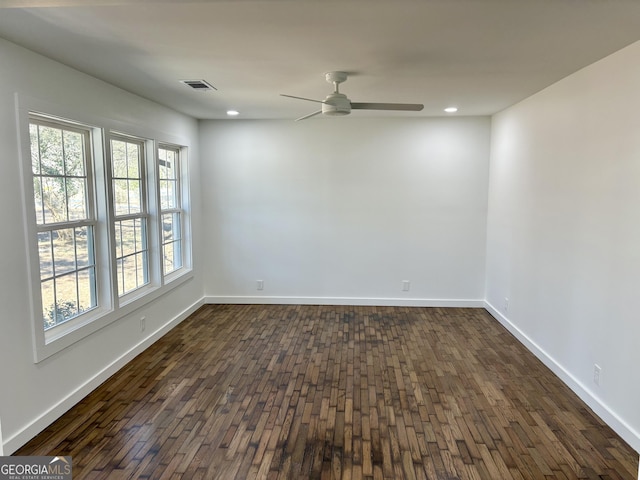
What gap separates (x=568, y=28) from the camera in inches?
88.4

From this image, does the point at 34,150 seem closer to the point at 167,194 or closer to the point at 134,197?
the point at 134,197

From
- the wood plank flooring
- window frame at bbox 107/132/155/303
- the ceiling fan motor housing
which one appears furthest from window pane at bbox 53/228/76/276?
the ceiling fan motor housing

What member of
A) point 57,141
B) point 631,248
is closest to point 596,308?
point 631,248

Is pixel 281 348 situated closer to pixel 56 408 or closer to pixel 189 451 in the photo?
pixel 189 451

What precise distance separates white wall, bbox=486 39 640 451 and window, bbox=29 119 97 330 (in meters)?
4.02

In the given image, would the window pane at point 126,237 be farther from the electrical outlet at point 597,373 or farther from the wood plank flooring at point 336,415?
the electrical outlet at point 597,373

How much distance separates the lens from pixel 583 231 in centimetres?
313

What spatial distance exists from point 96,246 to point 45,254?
53 centimetres

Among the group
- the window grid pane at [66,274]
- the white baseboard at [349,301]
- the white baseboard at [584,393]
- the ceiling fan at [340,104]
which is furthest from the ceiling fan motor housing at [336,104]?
the white baseboard at [349,301]

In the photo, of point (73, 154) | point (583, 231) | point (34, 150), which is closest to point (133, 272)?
point (73, 154)

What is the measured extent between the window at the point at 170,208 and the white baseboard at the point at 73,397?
0.83 metres

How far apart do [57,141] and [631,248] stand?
4.16m

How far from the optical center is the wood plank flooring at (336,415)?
2369 millimetres

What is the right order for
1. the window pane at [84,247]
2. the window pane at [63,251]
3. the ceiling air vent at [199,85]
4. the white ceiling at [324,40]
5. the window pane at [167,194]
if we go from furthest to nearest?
the window pane at [167,194] → the ceiling air vent at [199,85] → the window pane at [84,247] → the window pane at [63,251] → the white ceiling at [324,40]
